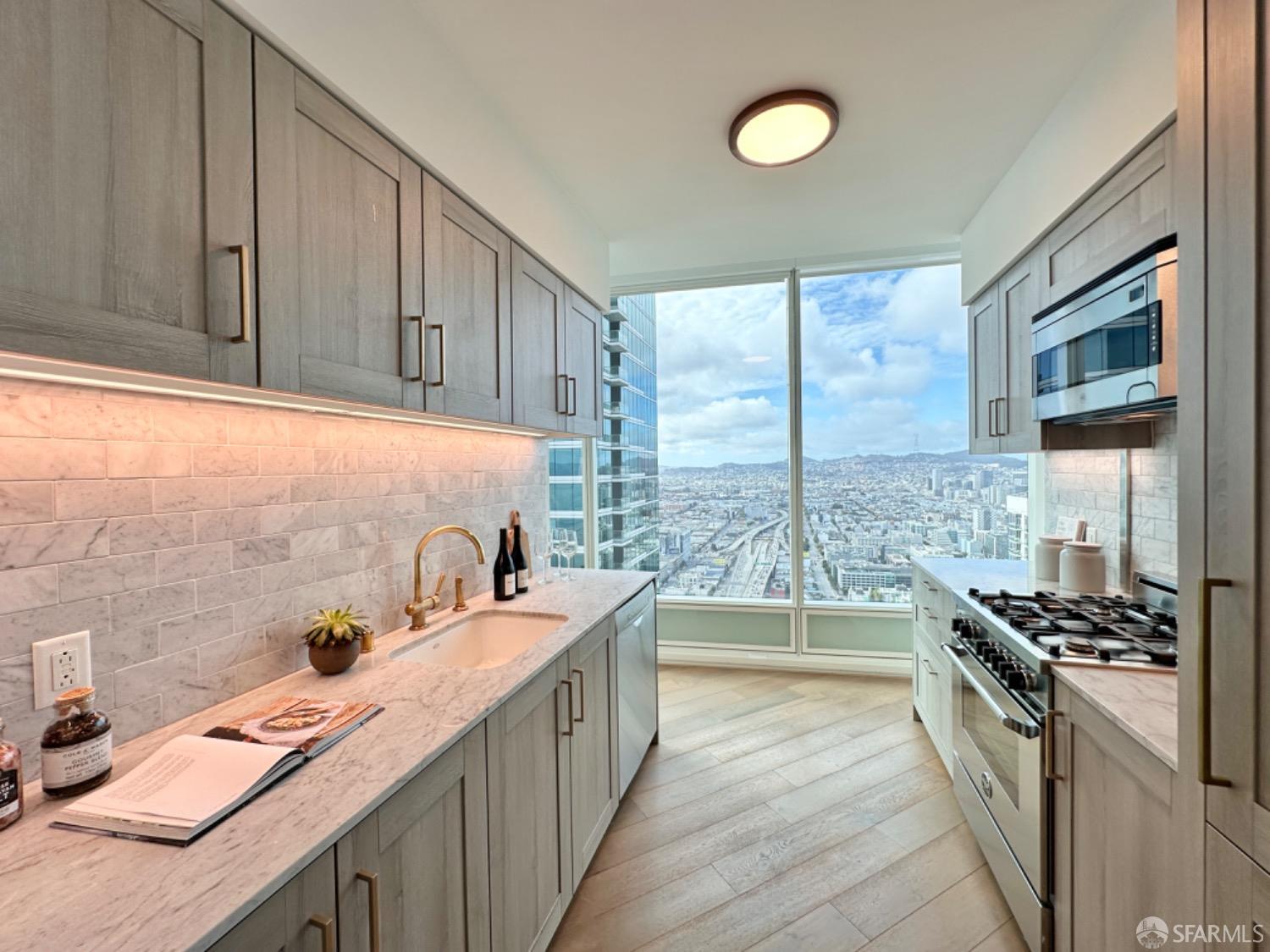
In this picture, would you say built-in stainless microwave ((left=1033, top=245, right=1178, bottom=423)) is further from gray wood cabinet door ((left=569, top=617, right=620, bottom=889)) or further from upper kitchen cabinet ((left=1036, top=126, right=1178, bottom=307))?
gray wood cabinet door ((left=569, top=617, right=620, bottom=889))

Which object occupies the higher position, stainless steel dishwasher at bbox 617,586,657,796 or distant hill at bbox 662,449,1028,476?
distant hill at bbox 662,449,1028,476

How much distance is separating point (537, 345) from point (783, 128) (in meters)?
1.29

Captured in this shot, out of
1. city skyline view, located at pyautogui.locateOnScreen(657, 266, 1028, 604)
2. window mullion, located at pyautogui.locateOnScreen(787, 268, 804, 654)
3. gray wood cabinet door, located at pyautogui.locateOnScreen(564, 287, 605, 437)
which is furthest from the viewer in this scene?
window mullion, located at pyautogui.locateOnScreen(787, 268, 804, 654)

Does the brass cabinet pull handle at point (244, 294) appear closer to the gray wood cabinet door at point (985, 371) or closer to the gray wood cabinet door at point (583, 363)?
the gray wood cabinet door at point (583, 363)

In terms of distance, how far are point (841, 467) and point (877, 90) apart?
2278 millimetres

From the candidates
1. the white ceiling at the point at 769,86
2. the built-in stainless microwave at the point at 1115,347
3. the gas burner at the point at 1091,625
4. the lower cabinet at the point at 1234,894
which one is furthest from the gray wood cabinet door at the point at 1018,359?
the lower cabinet at the point at 1234,894

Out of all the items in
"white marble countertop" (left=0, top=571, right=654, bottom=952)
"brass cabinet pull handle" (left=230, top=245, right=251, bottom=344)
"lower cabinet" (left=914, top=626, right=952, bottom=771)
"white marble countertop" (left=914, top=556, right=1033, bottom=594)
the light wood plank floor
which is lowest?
the light wood plank floor

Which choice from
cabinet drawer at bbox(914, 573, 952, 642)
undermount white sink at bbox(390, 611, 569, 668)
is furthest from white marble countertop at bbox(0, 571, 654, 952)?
cabinet drawer at bbox(914, 573, 952, 642)

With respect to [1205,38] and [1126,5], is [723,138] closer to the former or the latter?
[1126,5]

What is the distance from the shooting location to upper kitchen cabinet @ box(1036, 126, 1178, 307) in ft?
5.05

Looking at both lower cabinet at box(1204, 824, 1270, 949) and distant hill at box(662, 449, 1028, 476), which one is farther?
distant hill at box(662, 449, 1028, 476)

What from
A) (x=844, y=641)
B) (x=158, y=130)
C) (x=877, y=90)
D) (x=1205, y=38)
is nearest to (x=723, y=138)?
(x=877, y=90)

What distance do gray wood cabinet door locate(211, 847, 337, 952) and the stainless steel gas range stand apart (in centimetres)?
168

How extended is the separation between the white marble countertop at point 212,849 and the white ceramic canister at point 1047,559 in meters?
2.41
